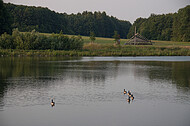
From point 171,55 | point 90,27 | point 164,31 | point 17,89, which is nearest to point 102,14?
point 90,27

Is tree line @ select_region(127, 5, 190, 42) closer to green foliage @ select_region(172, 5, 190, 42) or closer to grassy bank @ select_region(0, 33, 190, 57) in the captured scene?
green foliage @ select_region(172, 5, 190, 42)

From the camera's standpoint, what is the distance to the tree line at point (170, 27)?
4456 inches

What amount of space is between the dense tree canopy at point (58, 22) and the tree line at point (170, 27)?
25123mm

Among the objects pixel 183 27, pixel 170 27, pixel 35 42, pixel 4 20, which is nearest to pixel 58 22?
pixel 170 27

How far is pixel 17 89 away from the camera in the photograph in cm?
2172

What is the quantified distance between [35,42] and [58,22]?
6759 cm

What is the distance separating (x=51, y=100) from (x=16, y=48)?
164 feet

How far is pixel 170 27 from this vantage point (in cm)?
13000

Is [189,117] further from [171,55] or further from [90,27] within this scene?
[90,27]

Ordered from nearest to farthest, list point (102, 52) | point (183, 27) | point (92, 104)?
point (92, 104) → point (102, 52) → point (183, 27)

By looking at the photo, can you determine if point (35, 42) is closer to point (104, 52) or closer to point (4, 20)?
point (104, 52)

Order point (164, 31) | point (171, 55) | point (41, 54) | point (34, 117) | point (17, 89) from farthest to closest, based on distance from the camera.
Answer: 1. point (164, 31)
2. point (171, 55)
3. point (41, 54)
4. point (17, 89)
5. point (34, 117)

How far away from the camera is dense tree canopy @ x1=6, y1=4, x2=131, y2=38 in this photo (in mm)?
115688

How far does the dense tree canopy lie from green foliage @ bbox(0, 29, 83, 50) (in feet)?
134
